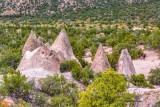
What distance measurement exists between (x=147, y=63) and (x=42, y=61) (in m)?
23.8

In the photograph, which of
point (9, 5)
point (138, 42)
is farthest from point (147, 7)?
point (138, 42)

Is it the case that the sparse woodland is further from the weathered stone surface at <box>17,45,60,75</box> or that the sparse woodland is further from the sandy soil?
the sandy soil

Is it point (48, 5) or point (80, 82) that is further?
point (48, 5)

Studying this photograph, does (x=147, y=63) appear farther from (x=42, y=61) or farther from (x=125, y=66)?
(x=42, y=61)

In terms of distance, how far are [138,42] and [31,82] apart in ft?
143

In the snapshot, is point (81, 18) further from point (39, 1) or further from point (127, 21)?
point (39, 1)

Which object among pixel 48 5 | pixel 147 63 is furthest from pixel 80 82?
pixel 48 5

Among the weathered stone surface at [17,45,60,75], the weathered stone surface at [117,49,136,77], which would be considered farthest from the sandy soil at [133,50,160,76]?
the weathered stone surface at [17,45,60,75]

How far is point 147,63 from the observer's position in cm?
5562

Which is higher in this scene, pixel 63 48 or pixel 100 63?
pixel 100 63

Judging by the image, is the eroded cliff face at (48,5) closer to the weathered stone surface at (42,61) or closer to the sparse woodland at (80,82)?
the sparse woodland at (80,82)

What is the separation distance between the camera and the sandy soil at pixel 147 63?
165ft

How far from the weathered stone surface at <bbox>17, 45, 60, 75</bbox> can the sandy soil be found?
15.6 metres

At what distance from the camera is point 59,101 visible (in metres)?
24.9
